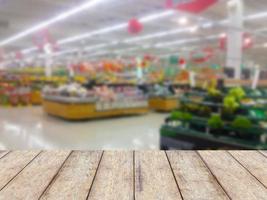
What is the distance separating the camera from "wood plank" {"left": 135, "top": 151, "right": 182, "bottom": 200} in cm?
105

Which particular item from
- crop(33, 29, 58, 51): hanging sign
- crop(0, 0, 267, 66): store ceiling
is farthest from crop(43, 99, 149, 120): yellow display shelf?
crop(33, 29, 58, 51): hanging sign

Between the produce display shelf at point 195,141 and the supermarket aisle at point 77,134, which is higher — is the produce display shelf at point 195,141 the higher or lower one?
the higher one

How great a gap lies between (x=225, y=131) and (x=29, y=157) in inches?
112

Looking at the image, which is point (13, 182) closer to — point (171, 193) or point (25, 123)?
point (171, 193)

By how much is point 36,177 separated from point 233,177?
0.84m

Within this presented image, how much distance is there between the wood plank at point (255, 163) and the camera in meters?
1.28

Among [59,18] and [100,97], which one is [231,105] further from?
[59,18]

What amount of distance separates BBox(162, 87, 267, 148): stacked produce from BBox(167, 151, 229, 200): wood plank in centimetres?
212

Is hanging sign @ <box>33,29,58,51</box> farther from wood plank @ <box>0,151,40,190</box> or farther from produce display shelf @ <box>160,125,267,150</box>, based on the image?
wood plank @ <box>0,151,40,190</box>

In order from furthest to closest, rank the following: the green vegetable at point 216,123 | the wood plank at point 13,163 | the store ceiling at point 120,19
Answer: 1. the store ceiling at point 120,19
2. the green vegetable at point 216,123
3. the wood plank at point 13,163

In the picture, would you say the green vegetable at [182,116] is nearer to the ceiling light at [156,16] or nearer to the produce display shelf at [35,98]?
the ceiling light at [156,16]

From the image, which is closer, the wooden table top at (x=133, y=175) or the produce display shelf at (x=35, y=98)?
the wooden table top at (x=133, y=175)

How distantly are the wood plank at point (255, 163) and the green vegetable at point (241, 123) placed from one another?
6.10ft

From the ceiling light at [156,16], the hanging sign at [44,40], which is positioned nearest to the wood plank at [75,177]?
the ceiling light at [156,16]
